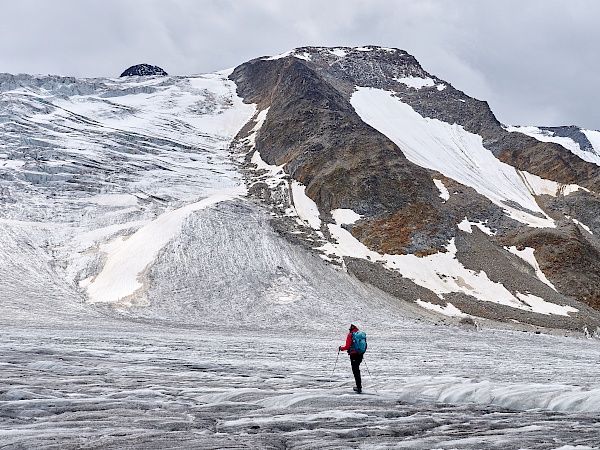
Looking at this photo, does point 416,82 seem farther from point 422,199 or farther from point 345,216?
point 345,216

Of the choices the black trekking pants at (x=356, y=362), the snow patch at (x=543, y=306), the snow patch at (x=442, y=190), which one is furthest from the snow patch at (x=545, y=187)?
the black trekking pants at (x=356, y=362)

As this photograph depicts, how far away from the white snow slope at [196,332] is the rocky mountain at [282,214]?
0.36 meters

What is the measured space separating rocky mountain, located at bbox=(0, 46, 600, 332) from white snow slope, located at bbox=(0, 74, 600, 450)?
358 mm

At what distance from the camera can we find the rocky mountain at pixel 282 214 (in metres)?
45.1

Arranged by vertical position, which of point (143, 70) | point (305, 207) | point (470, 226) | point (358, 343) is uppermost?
point (143, 70)

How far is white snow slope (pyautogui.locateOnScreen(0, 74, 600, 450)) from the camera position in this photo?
33.7ft

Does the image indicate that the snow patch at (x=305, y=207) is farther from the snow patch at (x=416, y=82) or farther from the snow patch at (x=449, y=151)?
the snow patch at (x=416, y=82)

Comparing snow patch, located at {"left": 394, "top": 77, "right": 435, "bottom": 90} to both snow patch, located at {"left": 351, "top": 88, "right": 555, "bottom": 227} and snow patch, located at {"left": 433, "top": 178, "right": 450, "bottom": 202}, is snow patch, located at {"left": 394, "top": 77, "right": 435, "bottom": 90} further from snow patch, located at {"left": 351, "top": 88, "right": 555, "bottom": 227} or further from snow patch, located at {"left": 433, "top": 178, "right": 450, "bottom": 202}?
snow patch, located at {"left": 433, "top": 178, "right": 450, "bottom": 202}

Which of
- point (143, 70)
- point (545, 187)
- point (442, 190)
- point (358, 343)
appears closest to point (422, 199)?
point (442, 190)

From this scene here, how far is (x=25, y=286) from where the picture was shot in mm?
42812

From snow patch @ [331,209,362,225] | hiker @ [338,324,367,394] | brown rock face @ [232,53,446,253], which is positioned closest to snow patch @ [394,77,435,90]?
brown rock face @ [232,53,446,253]

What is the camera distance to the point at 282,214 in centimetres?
6375

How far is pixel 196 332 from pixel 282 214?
107 ft

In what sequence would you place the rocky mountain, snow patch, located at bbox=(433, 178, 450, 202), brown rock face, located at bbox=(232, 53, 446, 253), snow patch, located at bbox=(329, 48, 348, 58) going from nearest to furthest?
the rocky mountain < brown rock face, located at bbox=(232, 53, 446, 253) < snow patch, located at bbox=(433, 178, 450, 202) < snow patch, located at bbox=(329, 48, 348, 58)
